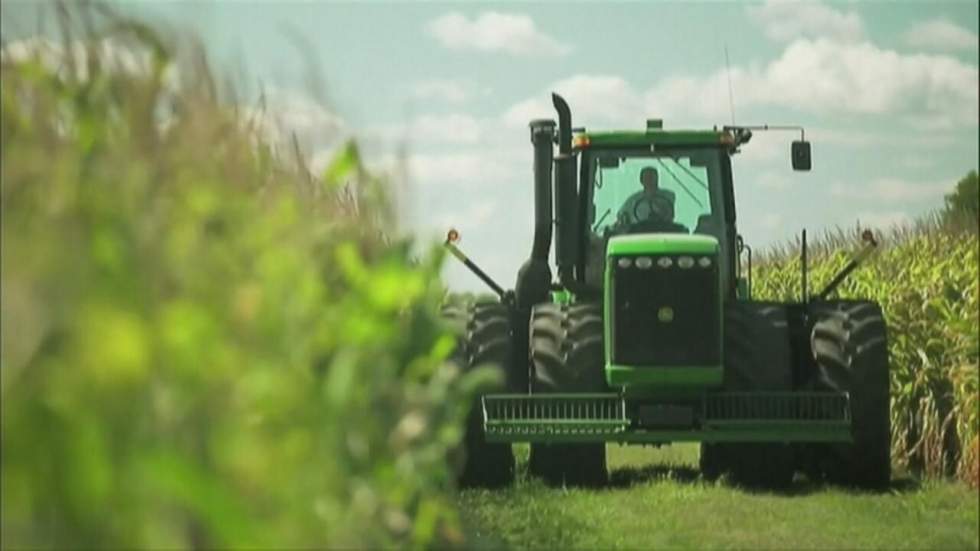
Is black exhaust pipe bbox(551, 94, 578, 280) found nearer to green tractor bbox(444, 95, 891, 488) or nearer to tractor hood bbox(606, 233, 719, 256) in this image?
green tractor bbox(444, 95, 891, 488)

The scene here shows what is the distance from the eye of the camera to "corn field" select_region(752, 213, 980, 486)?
11.3 m

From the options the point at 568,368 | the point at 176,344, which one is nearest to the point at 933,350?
the point at 568,368

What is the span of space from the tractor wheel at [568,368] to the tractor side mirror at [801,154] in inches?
58.6

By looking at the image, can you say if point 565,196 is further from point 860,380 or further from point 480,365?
point 860,380

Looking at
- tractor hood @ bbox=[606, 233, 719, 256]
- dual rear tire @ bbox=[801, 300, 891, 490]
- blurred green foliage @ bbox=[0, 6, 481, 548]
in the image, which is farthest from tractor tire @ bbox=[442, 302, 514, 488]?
blurred green foliage @ bbox=[0, 6, 481, 548]

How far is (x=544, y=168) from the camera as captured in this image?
10.8 metres

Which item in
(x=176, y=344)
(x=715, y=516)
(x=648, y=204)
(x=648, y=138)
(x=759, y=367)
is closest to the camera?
(x=176, y=344)

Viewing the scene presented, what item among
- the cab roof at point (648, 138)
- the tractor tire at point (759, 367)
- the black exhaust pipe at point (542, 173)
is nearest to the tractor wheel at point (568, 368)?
the black exhaust pipe at point (542, 173)

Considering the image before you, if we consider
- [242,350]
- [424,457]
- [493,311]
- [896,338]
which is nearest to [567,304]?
[493,311]

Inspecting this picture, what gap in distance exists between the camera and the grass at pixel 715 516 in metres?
8.57

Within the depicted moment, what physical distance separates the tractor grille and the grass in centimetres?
77

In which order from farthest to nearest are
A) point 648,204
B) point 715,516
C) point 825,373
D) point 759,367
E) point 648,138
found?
1. point 648,138
2. point 648,204
3. point 759,367
4. point 825,373
5. point 715,516

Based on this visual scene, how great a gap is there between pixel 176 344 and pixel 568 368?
840 centimetres

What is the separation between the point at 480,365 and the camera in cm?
1062
